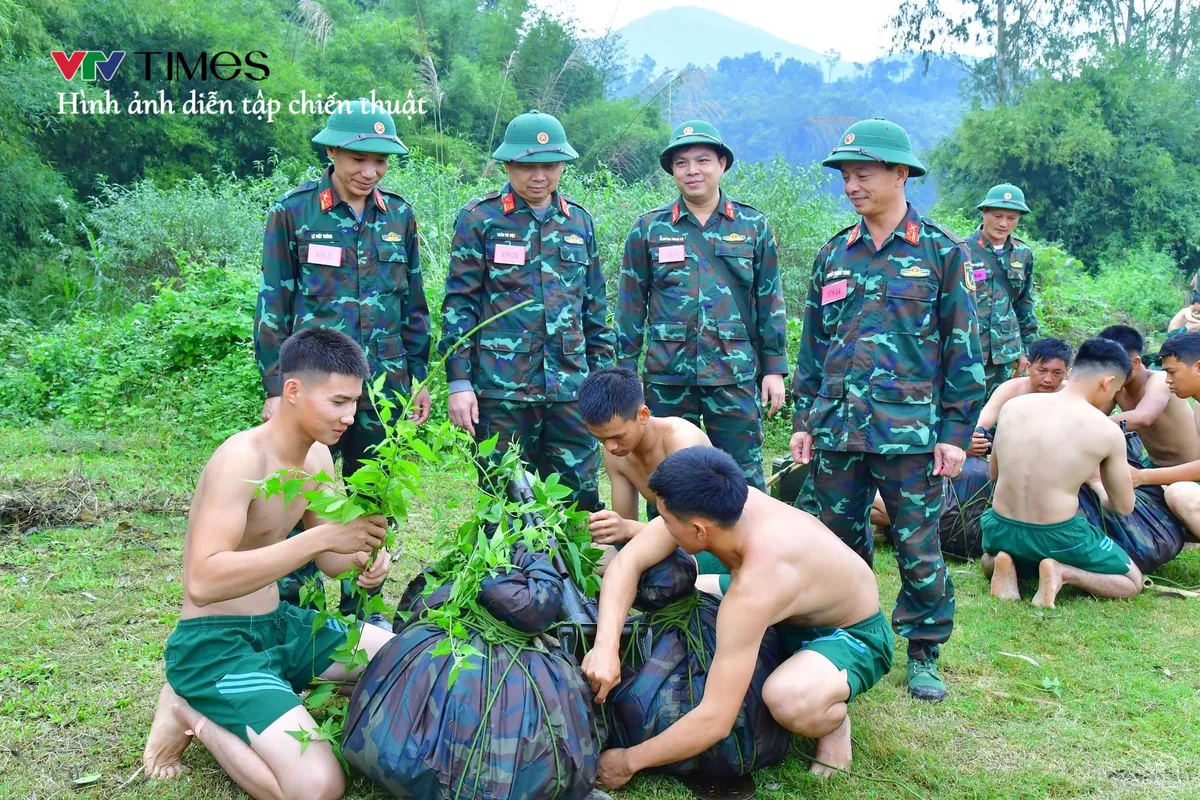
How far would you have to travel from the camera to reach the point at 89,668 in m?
3.88

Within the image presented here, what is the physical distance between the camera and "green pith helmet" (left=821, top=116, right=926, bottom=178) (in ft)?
12.2

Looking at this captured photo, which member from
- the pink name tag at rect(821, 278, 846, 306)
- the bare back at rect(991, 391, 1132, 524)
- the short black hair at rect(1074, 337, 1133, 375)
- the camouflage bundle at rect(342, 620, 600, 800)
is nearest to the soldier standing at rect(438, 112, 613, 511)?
the pink name tag at rect(821, 278, 846, 306)

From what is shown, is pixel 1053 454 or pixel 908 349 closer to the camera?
pixel 908 349

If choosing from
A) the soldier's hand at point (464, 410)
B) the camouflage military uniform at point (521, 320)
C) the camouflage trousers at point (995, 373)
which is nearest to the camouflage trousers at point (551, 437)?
the camouflage military uniform at point (521, 320)

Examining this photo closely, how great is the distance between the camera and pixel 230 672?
2.96 m

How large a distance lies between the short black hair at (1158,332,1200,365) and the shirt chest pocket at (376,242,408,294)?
3.92 metres

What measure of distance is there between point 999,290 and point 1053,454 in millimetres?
2445

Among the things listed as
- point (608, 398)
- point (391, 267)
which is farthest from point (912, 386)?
point (391, 267)

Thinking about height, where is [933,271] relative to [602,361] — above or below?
above

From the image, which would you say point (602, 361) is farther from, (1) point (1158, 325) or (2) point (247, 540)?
(1) point (1158, 325)

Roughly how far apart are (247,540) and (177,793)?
79cm

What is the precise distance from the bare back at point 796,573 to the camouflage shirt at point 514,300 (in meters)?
1.58

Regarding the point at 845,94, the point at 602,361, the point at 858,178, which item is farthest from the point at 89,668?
the point at 845,94

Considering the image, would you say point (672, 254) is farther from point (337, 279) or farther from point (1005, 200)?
point (1005, 200)
